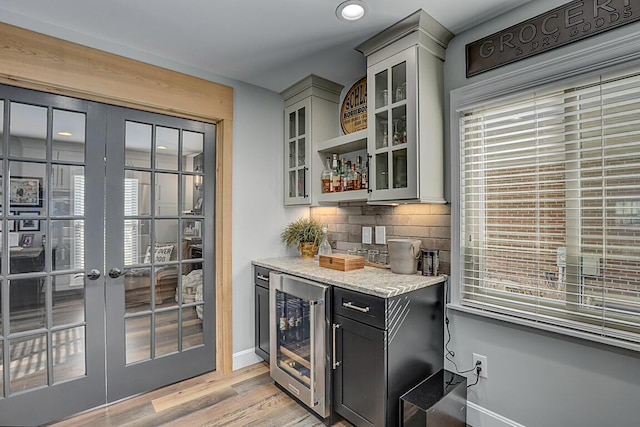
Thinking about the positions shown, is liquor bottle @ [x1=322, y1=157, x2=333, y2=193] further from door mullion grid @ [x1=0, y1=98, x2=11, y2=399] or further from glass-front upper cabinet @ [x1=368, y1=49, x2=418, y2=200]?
door mullion grid @ [x1=0, y1=98, x2=11, y2=399]

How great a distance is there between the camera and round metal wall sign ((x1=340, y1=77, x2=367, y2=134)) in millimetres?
2812

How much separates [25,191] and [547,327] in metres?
3.21

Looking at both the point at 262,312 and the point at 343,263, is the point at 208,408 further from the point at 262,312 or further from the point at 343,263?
the point at 343,263

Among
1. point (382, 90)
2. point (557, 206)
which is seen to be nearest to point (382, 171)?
point (382, 90)

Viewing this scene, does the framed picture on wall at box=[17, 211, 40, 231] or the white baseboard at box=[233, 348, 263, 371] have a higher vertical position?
the framed picture on wall at box=[17, 211, 40, 231]

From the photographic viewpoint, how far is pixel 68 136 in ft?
7.20

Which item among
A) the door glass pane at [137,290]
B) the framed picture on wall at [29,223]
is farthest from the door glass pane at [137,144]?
the door glass pane at [137,290]

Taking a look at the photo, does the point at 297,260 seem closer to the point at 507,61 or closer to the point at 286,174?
the point at 286,174

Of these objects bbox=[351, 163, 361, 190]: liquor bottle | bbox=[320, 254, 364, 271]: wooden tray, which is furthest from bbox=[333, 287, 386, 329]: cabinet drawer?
bbox=[351, 163, 361, 190]: liquor bottle

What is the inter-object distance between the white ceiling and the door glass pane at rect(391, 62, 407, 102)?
10.6 inches

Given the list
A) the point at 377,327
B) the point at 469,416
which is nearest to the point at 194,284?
the point at 377,327

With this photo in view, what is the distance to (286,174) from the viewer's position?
10.3 feet

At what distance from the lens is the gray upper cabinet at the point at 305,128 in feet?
9.45

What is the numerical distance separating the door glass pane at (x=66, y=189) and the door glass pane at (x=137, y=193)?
0.89 ft
